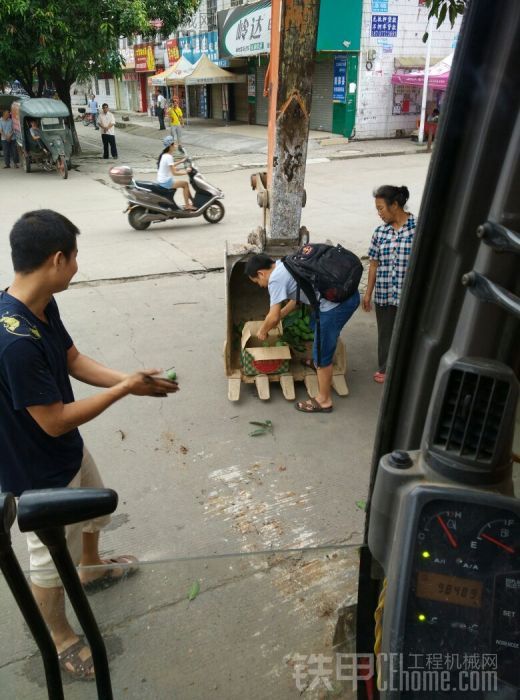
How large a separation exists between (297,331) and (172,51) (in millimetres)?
31071

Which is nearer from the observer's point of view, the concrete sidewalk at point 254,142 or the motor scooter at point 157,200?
the motor scooter at point 157,200

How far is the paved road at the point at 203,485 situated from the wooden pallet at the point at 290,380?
0.09 meters

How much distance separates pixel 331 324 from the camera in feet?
13.6

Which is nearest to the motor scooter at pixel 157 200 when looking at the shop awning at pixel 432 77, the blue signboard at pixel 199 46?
the shop awning at pixel 432 77

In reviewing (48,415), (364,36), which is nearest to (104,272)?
(48,415)

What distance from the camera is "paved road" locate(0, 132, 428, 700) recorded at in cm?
157

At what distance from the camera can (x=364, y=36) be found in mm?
19125

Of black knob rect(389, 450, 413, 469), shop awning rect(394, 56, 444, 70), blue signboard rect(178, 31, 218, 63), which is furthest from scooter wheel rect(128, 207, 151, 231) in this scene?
blue signboard rect(178, 31, 218, 63)

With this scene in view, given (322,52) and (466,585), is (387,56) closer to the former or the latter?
(322,52)

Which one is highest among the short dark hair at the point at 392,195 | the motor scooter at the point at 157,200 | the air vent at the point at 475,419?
the air vent at the point at 475,419

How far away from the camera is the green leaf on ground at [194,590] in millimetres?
1654

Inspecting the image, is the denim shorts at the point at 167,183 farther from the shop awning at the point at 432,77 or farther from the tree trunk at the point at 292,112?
the shop awning at the point at 432,77

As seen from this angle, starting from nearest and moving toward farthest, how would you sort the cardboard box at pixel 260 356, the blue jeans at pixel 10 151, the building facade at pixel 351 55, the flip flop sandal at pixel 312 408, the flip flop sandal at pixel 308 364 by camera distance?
the flip flop sandal at pixel 312 408 → the cardboard box at pixel 260 356 → the flip flop sandal at pixel 308 364 → the blue jeans at pixel 10 151 → the building facade at pixel 351 55

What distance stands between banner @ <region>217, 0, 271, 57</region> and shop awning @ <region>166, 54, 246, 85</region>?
2.96 feet
